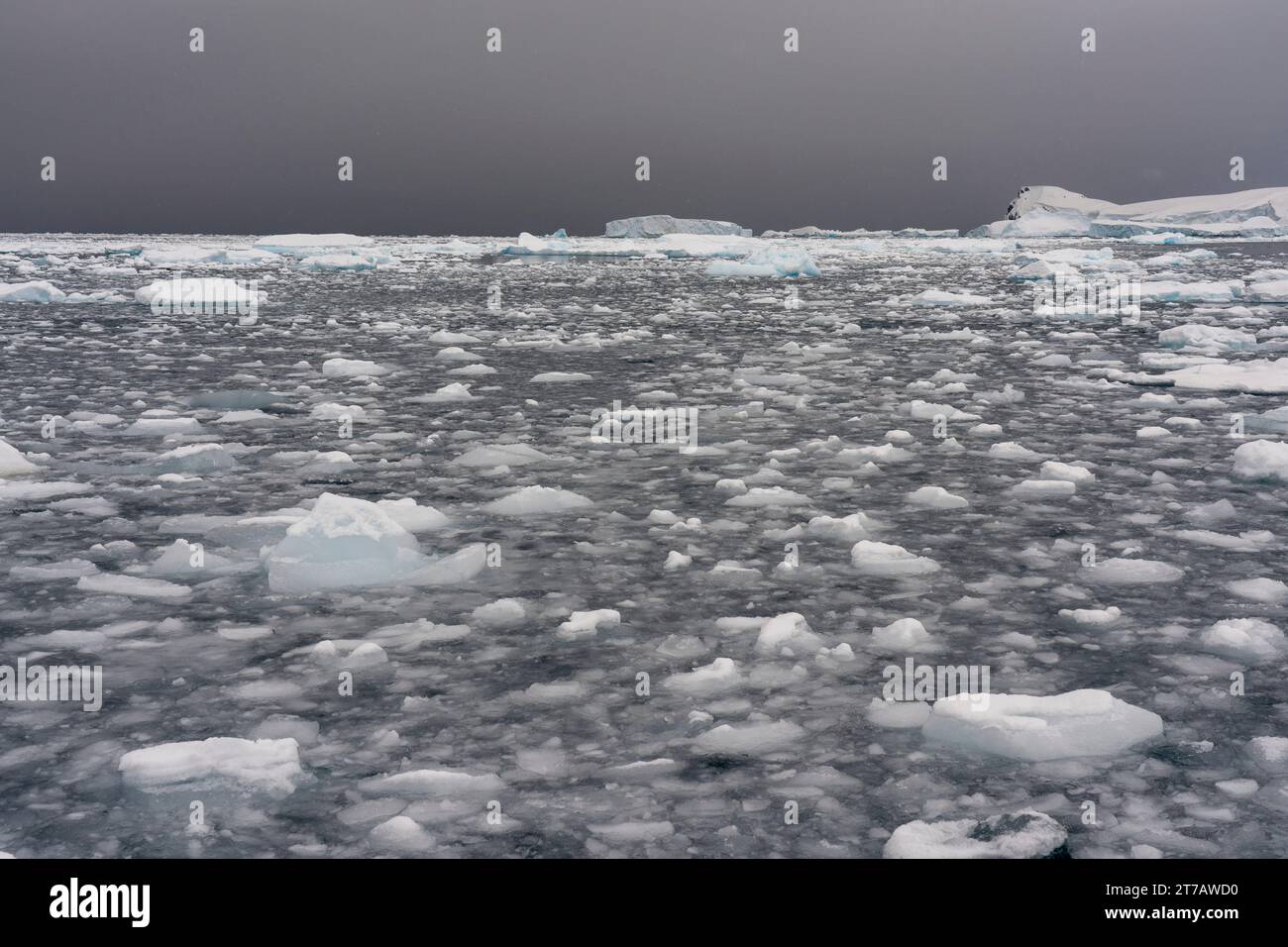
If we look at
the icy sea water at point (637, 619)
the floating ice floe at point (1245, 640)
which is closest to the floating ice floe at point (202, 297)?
the icy sea water at point (637, 619)

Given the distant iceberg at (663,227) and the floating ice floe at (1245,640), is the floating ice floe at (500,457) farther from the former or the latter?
the distant iceberg at (663,227)

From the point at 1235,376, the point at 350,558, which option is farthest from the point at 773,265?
the point at 350,558

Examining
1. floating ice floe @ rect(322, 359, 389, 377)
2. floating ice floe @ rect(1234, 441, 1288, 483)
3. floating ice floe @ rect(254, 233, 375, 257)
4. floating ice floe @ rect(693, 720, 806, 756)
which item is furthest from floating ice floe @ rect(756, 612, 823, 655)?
floating ice floe @ rect(254, 233, 375, 257)

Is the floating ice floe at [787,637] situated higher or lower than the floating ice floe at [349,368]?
lower

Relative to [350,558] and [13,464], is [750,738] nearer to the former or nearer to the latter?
[350,558]

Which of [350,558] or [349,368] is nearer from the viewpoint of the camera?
[350,558]
